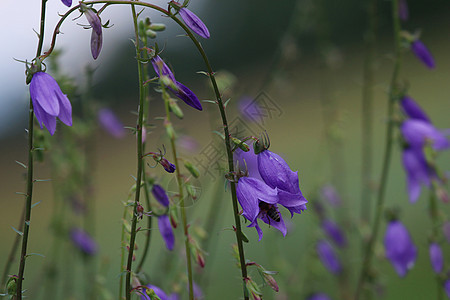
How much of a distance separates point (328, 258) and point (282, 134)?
721 centimetres

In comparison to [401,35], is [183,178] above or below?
below

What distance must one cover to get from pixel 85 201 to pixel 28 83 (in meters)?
1.10

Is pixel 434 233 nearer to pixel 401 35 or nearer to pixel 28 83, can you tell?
pixel 401 35

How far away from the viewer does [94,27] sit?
0.85 metres

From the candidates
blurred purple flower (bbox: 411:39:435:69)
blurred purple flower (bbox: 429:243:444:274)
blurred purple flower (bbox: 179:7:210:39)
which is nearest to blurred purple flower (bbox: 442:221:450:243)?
blurred purple flower (bbox: 429:243:444:274)

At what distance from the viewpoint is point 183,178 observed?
1.12 meters

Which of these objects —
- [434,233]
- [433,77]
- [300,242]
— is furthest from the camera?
[433,77]

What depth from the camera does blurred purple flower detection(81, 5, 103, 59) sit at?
33.3 inches

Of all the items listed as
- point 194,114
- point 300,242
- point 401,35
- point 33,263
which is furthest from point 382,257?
point 194,114

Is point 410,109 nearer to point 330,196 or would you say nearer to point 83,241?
point 330,196

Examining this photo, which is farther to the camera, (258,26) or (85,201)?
(258,26)

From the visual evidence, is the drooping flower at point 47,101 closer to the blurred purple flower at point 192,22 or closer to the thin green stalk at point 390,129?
the blurred purple flower at point 192,22

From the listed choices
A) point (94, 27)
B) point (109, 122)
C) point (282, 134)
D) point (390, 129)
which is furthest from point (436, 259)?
point (282, 134)

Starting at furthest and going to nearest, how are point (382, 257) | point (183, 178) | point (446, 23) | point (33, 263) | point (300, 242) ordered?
point (446, 23) < point (300, 242) < point (33, 263) < point (382, 257) < point (183, 178)
